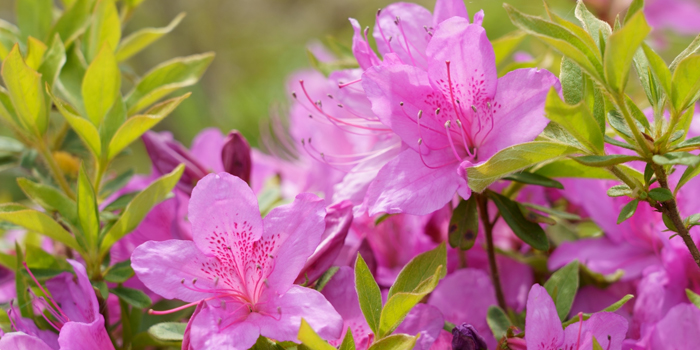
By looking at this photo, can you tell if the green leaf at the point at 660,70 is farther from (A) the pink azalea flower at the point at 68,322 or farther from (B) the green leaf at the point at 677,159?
(A) the pink azalea flower at the point at 68,322

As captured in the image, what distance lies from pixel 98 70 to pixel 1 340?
0.30m

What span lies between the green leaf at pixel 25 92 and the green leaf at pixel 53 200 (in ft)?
0.26

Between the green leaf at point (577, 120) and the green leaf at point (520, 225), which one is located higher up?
the green leaf at point (577, 120)

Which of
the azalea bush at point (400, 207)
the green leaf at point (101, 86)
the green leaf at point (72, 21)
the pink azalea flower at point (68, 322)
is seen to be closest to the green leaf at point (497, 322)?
the azalea bush at point (400, 207)

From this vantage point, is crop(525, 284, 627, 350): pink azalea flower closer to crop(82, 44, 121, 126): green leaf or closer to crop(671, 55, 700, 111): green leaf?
crop(671, 55, 700, 111): green leaf

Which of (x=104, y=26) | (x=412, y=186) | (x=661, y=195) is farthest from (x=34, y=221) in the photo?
(x=661, y=195)

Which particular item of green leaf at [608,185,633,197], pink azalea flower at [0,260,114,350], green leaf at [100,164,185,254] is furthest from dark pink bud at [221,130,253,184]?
green leaf at [608,185,633,197]

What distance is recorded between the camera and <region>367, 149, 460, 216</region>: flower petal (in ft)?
1.81

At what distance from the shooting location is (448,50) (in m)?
0.56

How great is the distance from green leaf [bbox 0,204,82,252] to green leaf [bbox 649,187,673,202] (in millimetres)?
570

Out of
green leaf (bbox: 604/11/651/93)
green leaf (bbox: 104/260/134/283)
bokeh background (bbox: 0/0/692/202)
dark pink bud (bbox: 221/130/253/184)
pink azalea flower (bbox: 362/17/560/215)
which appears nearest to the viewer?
green leaf (bbox: 604/11/651/93)

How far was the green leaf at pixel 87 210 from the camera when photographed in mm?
633

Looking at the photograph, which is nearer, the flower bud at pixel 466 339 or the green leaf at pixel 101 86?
the flower bud at pixel 466 339

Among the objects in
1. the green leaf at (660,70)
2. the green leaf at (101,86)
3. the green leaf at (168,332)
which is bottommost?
the green leaf at (168,332)
